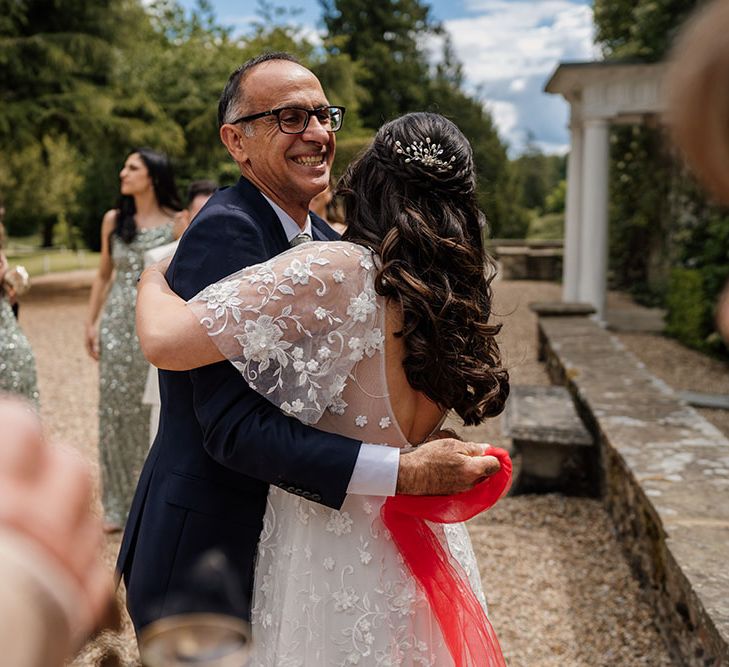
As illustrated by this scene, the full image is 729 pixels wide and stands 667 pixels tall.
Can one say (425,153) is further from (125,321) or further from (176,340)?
(125,321)

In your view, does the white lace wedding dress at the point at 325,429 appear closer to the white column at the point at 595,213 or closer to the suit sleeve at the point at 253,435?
the suit sleeve at the point at 253,435

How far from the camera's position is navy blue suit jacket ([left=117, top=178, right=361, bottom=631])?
1.65 meters

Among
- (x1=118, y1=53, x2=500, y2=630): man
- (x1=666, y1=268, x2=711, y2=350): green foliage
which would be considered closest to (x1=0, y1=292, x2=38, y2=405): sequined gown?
(x1=118, y1=53, x2=500, y2=630): man

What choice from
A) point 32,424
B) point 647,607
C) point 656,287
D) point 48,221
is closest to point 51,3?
point 656,287

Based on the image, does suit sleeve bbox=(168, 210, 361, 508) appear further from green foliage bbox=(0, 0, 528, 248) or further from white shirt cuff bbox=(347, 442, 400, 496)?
green foliage bbox=(0, 0, 528, 248)

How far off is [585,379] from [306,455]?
17.4 ft

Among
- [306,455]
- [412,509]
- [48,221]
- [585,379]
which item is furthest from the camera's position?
[48,221]

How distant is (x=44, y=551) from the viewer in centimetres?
50

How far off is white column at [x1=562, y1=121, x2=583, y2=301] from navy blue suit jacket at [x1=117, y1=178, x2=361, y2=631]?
38.3 ft

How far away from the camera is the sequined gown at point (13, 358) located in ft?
13.7

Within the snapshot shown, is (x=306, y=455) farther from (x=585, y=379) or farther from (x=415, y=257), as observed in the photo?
(x=585, y=379)

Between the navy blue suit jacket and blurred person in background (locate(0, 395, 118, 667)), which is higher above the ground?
blurred person in background (locate(0, 395, 118, 667))

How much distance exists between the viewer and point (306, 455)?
1640 mm

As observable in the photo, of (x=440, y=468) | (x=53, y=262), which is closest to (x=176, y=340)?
(x=440, y=468)
